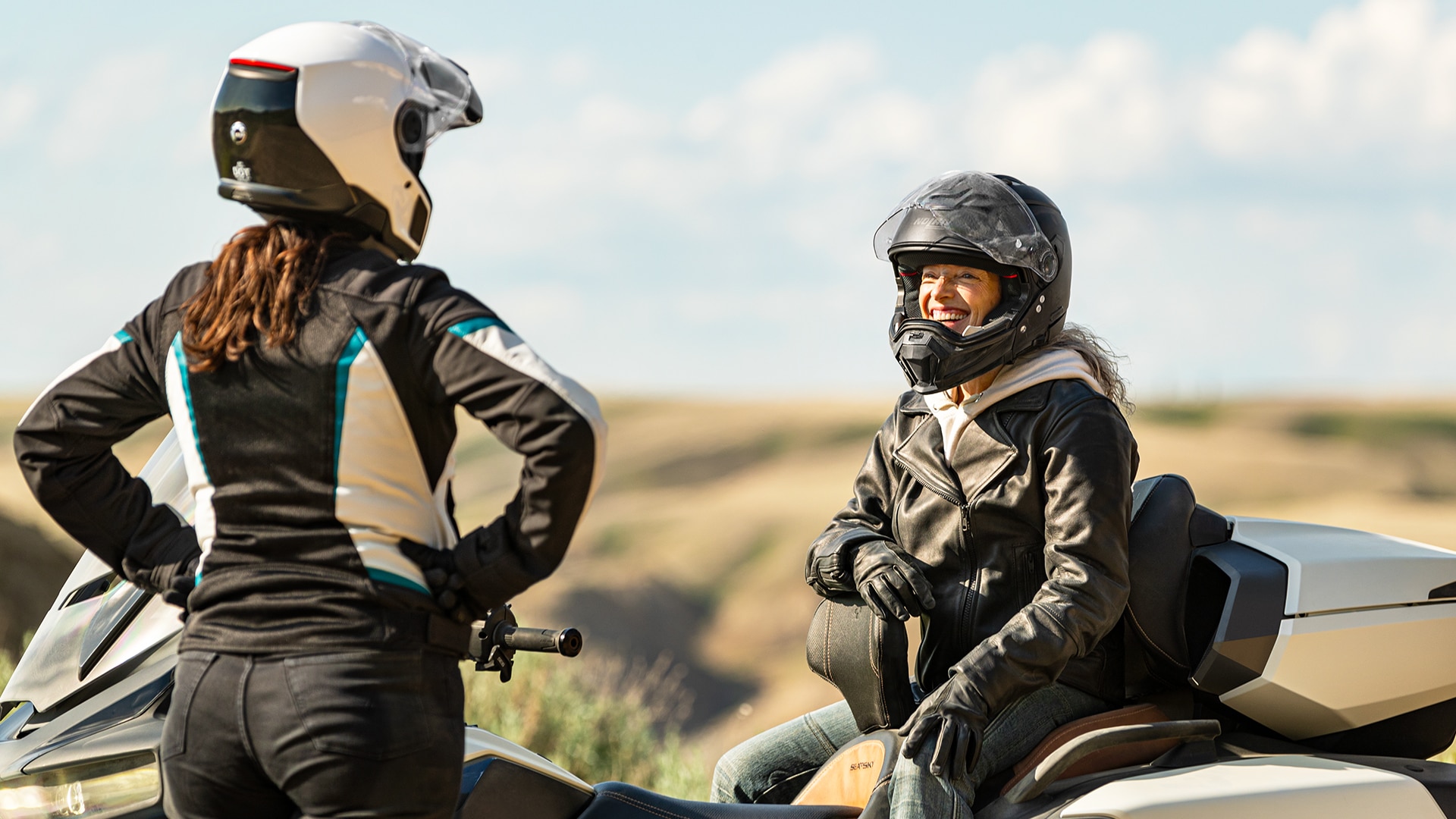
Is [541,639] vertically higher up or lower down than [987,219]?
lower down

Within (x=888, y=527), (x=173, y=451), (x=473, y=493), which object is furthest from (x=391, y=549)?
(x=473, y=493)

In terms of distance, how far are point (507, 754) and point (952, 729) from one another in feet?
2.80

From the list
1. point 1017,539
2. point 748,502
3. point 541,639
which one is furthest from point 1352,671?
point 748,502

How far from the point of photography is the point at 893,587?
2.89 meters

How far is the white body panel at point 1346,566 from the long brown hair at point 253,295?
6.89ft

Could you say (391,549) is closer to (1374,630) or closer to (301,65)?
(301,65)

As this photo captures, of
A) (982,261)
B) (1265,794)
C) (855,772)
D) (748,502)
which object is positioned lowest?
(748,502)

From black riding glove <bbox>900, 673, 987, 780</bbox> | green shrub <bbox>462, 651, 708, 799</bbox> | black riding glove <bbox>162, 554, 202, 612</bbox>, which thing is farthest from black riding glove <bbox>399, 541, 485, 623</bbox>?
green shrub <bbox>462, 651, 708, 799</bbox>

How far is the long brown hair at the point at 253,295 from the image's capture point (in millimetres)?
2008

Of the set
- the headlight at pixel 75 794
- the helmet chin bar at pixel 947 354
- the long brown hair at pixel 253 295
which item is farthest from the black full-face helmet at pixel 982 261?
the headlight at pixel 75 794

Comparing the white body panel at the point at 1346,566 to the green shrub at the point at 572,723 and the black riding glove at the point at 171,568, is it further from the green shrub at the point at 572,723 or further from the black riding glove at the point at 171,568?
the green shrub at the point at 572,723

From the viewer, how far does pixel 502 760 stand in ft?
8.41

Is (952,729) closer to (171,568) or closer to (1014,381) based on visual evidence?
(1014,381)

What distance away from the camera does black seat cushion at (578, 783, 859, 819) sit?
263 cm
